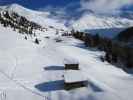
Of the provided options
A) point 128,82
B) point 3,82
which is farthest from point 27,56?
point 128,82

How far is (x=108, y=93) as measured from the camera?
1414 inches

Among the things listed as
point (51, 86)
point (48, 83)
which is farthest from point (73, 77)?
point (48, 83)

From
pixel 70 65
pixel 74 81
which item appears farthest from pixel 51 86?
pixel 70 65

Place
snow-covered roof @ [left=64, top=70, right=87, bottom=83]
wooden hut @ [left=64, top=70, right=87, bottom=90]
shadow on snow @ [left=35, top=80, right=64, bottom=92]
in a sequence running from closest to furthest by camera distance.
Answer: wooden hut @ [left=64, top=70, right=87, bottom=90] → snow-covered roof @ [left=64, top=70, right=87, bottom=83] → shadow on snow @ [left=35, top=80, right=64, bottom=92]

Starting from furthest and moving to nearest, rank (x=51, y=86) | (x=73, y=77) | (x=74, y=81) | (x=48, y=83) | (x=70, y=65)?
(x=70, y=65)
(x=48, y=83)
(x=51, y=86)
(x=73, y=77)
(x=74, y=81)

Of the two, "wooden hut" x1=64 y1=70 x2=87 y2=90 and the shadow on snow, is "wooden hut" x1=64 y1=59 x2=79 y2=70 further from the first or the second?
"wooden hut" x1=64 y1=70 x2=87 y2=90

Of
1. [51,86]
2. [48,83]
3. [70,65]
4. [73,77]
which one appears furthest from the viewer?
[70,65]

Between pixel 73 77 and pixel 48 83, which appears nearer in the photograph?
pixel 73 77

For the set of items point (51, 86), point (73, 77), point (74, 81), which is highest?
point (73, 77)

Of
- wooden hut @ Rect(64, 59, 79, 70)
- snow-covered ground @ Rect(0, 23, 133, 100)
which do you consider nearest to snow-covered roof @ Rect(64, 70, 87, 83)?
snow-covered ground @ Rect(0, 23, 133, 100)

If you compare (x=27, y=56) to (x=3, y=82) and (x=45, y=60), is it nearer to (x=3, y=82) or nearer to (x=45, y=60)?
(x=45, y=60)

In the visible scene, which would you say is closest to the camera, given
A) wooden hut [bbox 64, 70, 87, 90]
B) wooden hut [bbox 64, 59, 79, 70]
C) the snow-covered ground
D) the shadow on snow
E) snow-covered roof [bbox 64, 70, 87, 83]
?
the snow-covered ground

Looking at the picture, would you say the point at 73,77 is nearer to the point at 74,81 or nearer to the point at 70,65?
the point at 74,81

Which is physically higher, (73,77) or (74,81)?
(73,77)
